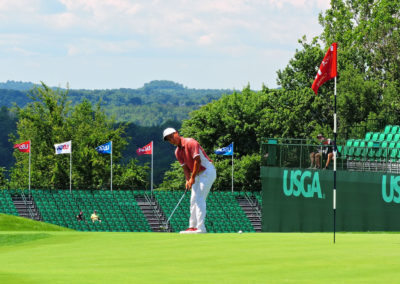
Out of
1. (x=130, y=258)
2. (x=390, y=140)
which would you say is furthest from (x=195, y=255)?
(x=390, y=140)

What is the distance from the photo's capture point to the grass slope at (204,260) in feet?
28.2

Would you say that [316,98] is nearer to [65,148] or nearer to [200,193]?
[65,148]

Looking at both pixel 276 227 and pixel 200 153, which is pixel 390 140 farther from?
pixel 200 153

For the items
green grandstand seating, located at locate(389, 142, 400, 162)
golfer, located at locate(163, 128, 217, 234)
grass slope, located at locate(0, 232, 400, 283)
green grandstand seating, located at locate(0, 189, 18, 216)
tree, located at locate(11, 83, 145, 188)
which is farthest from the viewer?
tree, located at locate(11, 83, 145, 188)

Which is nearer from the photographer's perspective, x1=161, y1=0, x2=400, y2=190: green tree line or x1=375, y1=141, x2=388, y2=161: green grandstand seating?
x1=375, y1=141, x2=388, y2=161: green grandstand seating

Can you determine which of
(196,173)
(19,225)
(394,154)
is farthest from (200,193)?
(394,154)

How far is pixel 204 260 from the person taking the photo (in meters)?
10.4

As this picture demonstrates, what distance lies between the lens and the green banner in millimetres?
33938

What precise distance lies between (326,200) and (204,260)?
1028 inches

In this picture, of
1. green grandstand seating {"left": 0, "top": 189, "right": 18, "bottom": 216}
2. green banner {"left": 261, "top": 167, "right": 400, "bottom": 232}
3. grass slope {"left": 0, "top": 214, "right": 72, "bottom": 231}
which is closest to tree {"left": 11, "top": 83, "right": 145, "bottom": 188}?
green grandstand seating {"left": 0, "top": 189, "right": 18, "bottom": 216}

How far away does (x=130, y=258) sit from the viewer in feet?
36.1

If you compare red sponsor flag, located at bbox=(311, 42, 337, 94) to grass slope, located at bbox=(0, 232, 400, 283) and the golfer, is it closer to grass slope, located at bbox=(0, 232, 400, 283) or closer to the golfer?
the golfer

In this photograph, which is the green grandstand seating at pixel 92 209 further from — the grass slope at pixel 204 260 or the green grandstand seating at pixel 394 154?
the grass slope at pixel 204 260

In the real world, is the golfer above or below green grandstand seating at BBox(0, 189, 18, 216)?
above
